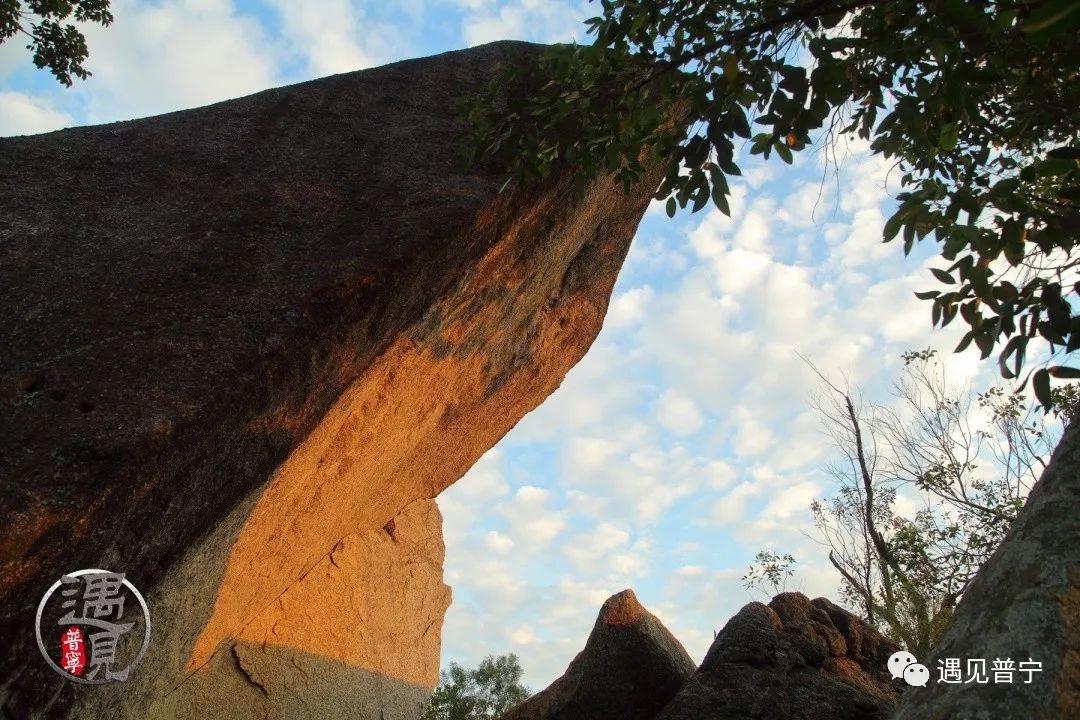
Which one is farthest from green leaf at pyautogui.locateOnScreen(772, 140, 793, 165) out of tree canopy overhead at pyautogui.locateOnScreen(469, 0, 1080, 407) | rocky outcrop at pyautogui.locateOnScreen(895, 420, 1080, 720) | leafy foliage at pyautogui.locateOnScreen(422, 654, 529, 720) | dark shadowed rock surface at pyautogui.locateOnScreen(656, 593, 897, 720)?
leafy foliage at pyautogui.locateOnScreen(422, 654, 529, 720)

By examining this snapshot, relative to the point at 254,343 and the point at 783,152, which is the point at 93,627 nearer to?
the point at 254,343

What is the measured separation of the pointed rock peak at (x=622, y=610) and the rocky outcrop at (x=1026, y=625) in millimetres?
5014

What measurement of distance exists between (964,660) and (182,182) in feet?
16.3

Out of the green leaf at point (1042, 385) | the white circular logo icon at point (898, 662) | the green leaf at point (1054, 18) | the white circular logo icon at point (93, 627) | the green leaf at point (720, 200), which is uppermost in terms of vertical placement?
the green leaf at point (720, 200)

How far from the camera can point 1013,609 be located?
227 cm

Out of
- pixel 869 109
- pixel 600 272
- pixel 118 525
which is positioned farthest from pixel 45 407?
pixel 600 272

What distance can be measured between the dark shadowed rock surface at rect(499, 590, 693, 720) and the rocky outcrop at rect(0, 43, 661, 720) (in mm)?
2292

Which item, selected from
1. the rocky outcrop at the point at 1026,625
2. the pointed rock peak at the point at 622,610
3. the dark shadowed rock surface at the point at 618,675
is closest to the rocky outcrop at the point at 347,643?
the dark shadowed rock surface at the point at 618,675

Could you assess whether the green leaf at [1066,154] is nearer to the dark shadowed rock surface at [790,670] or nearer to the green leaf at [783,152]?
the green leaf at [783,152]

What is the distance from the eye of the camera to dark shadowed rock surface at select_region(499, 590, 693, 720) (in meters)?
6.72

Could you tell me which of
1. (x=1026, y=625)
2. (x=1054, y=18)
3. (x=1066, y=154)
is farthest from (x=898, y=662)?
(x=1054, y=18)

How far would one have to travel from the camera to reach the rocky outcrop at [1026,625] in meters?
2.08

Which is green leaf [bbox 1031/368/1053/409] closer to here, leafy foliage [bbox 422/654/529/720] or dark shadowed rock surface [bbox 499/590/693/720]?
dark shadowed rock surface [bbox 499/590/693/720]

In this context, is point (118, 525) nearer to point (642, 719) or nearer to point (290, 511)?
point (290, 511)
